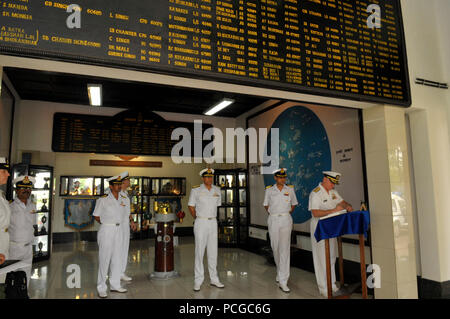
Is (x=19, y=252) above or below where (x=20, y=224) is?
below

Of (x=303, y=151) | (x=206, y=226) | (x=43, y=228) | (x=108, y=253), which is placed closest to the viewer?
(x=108, y=253)

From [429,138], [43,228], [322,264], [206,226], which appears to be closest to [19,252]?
[206,226]

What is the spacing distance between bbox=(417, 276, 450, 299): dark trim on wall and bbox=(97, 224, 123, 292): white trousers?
4.04 meters

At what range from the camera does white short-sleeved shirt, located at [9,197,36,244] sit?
4.07 m

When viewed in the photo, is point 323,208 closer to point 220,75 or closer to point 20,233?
point 220,75

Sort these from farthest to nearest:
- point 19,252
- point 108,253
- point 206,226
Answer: point 206,226 < point 108,253 < point 19,252

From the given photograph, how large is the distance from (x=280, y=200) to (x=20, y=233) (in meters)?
3.73

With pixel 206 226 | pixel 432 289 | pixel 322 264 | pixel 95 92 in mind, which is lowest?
pixel 432 289

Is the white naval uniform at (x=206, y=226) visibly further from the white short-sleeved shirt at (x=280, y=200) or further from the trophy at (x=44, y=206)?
the trophy at (x=44, y=206)

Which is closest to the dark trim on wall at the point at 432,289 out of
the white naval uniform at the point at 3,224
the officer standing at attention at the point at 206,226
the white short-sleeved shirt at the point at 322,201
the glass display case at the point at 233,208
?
the white short-sleeved shirt at the point at 322,201

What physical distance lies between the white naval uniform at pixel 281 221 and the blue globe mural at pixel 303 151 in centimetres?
78

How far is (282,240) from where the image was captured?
468cm

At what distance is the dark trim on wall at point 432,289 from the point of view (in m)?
3.68

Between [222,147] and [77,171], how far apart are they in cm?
510
